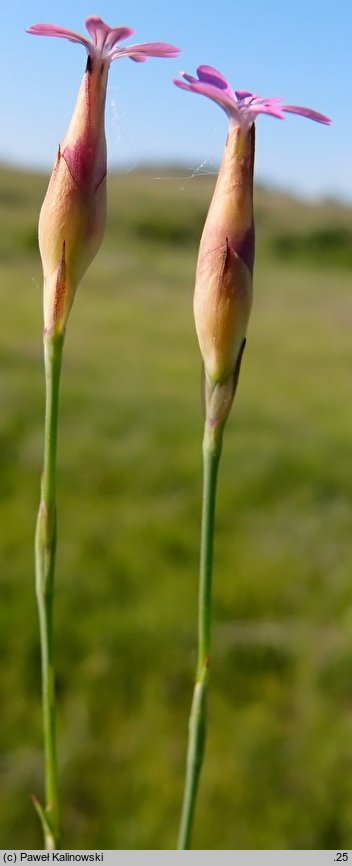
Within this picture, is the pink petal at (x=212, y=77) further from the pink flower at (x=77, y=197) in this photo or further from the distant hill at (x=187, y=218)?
the distant hill at (x=187, y=218)

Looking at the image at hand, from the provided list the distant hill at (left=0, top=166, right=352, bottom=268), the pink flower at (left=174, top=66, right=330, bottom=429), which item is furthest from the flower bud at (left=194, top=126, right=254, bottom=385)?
the distant hill at (left=0, top=166, right=352, bottom=268)

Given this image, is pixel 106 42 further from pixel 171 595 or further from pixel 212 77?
pixel 171 595

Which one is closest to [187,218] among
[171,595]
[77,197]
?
[171,595]

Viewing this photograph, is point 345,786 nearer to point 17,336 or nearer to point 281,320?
point 17,336

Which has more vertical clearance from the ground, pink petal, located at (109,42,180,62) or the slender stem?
pink petal, located at (109,42,180,62)

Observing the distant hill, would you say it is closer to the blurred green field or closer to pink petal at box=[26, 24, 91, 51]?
the blurred green field

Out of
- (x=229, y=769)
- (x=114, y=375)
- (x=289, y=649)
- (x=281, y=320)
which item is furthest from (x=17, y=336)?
(x=229, y=769)
